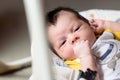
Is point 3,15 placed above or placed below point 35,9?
above

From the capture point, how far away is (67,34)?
889mm

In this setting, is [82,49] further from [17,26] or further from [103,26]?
[17,26]

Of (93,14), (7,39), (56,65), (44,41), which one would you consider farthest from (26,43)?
(44,41)

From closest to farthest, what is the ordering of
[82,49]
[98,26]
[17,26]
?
[82,49] < [98,26] < [17,26]

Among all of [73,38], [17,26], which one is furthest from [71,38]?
[17,26]

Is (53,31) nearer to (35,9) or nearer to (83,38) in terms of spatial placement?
(83,38)

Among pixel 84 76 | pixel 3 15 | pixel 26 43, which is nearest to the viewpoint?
pixel 84 76

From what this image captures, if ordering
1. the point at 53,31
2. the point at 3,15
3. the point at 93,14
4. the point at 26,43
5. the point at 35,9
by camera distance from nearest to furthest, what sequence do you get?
the point at 35,9, the point at 53,31, the point at 93,14, the point at 26,43, the point at 3,15

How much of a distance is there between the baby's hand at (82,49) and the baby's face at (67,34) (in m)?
0.02

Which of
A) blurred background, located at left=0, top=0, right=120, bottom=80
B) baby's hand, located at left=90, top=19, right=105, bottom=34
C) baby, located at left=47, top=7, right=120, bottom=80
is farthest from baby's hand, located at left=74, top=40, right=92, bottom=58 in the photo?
blurred background, located at left=0, top=0, right=120, bottom=80

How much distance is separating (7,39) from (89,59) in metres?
0.71

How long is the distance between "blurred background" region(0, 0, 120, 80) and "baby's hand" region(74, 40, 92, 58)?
39 centimetres

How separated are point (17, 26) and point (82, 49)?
0.71 meters

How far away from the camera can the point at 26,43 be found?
54.2 inches
